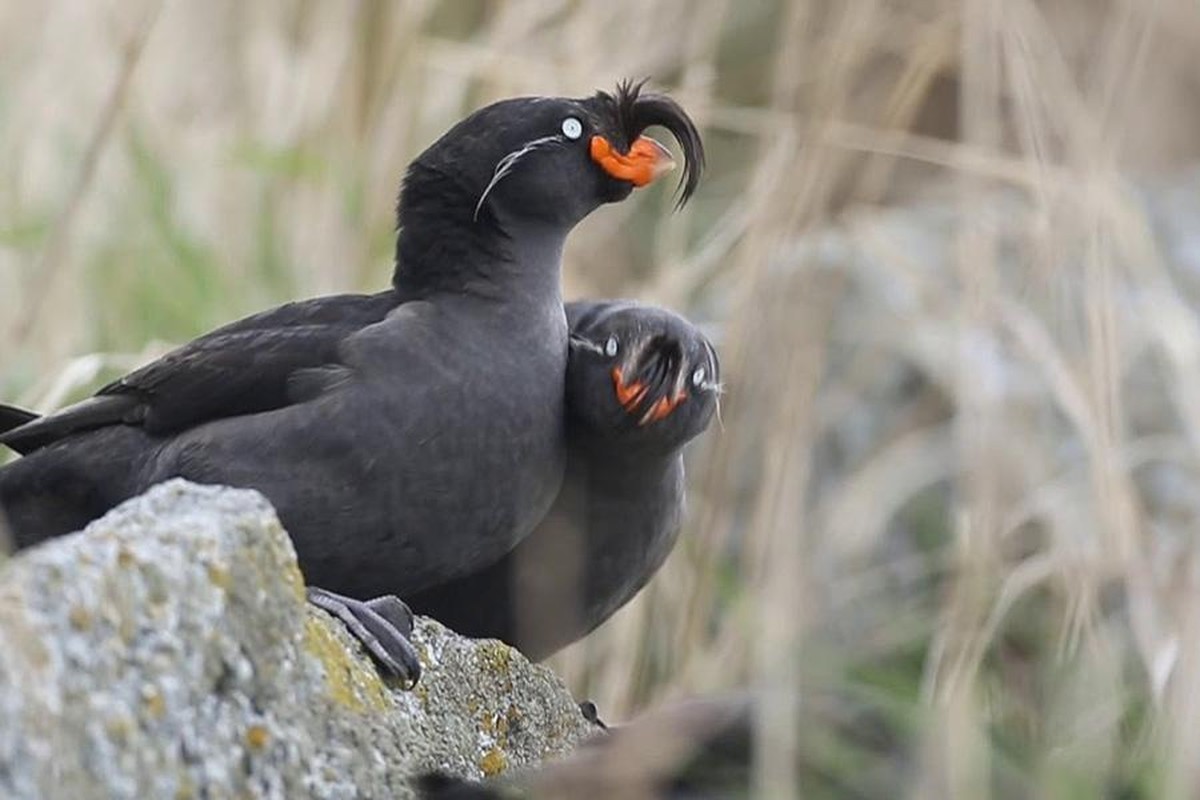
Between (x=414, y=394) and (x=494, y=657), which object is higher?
(x=414, y=394)

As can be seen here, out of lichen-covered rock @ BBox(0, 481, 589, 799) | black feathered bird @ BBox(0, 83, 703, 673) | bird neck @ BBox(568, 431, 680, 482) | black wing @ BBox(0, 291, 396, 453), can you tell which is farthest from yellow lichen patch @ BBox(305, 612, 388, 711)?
bird neck @ BBox(568, 431, 680, 482)

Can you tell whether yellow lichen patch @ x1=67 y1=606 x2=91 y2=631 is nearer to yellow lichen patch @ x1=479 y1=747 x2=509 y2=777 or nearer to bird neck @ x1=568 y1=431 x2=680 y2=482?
yellow lichen patch @ x1=479 y1=747 x2=509 y2=777

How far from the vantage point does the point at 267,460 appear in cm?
314

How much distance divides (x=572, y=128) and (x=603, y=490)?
53 centimetres

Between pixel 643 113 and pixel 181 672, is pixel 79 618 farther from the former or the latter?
pixel 643 113

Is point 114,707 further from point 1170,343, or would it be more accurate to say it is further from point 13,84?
point 13,84

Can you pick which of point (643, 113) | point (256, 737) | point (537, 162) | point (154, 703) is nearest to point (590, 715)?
point (537, 162)

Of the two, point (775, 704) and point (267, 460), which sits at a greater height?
point (267, 460)

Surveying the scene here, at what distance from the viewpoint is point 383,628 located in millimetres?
2408

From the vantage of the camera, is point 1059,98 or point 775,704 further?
point 1059,98

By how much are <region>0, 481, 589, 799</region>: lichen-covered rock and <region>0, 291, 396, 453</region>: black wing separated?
3.62 feet

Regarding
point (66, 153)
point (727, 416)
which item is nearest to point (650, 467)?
point (727, 416)

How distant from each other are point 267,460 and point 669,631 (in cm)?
153

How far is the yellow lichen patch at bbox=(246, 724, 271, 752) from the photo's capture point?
1885 mm
